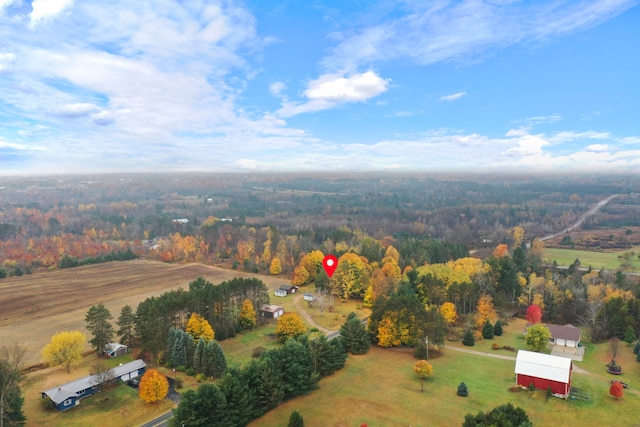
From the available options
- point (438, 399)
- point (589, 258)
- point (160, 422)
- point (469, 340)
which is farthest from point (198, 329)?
point (589, 258)

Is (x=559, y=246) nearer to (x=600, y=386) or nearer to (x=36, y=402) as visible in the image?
(x=600, y=386)

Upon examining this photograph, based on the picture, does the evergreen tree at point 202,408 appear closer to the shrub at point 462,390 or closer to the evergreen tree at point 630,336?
the shrub at point 462,390

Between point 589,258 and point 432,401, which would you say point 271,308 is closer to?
point 432,401

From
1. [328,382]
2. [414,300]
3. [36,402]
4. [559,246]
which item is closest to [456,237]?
[559,246]

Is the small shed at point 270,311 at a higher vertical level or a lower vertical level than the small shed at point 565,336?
lower

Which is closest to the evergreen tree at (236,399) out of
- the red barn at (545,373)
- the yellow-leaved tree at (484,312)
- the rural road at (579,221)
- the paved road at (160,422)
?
the paved road at (160,422)

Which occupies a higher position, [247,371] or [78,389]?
[247,371]
